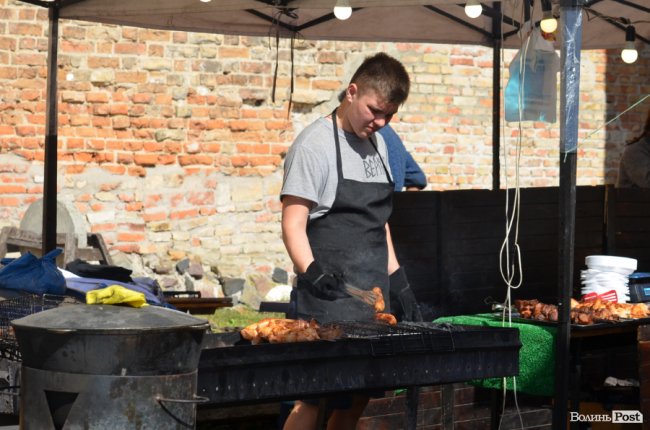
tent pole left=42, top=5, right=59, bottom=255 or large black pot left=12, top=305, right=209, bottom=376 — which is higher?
tent pole left=42, top=5, right=59, bottom=255

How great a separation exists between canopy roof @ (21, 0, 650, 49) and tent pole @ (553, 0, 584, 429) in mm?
1603

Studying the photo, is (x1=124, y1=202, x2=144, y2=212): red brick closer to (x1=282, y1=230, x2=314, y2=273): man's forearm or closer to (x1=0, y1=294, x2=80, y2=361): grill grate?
(x1=0, y1=294, x2=80, y2=361): grill grate

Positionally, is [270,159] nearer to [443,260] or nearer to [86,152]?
[86,152]

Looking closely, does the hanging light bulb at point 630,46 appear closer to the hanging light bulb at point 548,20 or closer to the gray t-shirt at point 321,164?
the hanging light bulb at point 548,20

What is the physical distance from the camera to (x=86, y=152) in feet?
29.3

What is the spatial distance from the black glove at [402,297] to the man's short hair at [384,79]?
86cm

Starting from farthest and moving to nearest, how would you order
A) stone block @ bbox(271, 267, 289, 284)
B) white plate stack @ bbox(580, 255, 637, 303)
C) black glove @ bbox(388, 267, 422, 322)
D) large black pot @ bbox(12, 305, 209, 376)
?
stone block @ bbox(271, 267, 289, 284) < white plate stack @ bbox(580, 255, 637, 303) < black glove @ bbox(388, 267, 422, 322) < large black pot @ bbox(12, 305, 209, 376)

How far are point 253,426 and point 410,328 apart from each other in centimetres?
230

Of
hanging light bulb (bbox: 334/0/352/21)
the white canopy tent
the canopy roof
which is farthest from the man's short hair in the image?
the canopy roof

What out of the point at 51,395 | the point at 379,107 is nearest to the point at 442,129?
the point at 379,107

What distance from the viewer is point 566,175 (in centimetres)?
487

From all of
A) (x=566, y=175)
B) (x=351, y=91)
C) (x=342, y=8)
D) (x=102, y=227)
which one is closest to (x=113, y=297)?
(x=351, y=91)

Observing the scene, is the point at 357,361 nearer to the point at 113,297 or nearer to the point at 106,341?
the point at 113,297

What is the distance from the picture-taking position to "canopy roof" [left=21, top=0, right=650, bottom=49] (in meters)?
6.47
